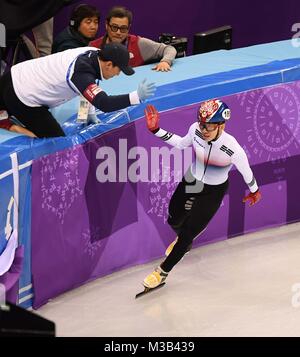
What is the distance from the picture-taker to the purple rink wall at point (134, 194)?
5.78 meters

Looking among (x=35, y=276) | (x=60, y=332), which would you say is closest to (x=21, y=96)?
(x=35, y=276)

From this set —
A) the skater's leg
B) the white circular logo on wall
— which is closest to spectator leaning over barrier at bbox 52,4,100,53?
the white circular logo on wall

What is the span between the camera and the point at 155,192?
653 centimetres

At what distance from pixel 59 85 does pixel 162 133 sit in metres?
0.86

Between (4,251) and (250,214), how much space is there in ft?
8.56

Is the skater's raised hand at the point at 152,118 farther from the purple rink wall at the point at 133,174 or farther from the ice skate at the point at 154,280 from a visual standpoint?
the ice skate at the point at 154,280

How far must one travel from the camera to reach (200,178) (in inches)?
239

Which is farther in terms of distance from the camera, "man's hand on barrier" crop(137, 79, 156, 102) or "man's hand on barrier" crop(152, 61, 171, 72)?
"man's hand on barrier" crop(152, 61, 171, 72)

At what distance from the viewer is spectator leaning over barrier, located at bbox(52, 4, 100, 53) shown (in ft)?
23.2

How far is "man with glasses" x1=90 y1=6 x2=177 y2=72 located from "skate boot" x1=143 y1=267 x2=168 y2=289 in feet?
5.98

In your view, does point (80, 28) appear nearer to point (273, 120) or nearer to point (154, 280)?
point (273, 120)

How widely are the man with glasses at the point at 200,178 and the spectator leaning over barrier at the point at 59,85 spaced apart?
1.69 feet

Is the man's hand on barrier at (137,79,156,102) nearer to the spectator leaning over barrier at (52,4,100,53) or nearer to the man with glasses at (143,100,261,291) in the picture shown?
the man with glasses at (143,100,261,291)

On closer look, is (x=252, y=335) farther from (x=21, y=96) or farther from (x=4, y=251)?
(x=21, y=96)
